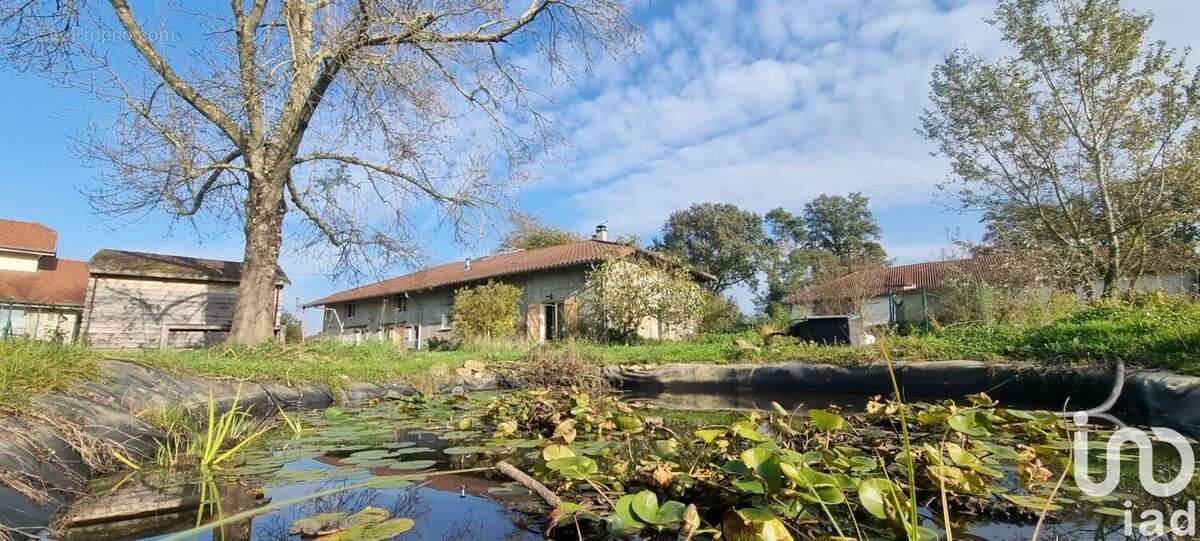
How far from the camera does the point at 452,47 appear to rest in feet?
27.7

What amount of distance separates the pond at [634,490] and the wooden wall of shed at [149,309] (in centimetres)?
1439

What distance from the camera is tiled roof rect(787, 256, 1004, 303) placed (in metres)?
15.2

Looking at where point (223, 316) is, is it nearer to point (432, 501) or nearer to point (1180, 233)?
point (432, 501)

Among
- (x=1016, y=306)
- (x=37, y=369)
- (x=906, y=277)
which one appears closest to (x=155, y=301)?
(x=37, y=369)

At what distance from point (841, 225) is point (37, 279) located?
39095mm

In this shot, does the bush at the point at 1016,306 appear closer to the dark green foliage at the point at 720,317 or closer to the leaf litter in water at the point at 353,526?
the dark green foliage at the point at 720,317

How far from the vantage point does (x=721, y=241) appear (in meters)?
31.2

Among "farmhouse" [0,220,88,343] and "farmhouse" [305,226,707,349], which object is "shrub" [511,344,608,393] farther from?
"farmhouse" [0,220,88,343]

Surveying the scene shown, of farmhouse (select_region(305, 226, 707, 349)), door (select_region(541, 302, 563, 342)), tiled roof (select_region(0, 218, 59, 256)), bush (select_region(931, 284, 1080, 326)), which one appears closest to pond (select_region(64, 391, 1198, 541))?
bush (select_region(931, 284, 1080, 326))

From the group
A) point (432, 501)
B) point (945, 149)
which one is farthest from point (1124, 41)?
point (432, 501)

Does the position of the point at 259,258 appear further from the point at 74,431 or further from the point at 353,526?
the point at 353,526

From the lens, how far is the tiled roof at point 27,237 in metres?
19.0

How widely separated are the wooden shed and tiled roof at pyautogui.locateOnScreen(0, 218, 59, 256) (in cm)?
850

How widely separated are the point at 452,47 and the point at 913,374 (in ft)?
26.4
